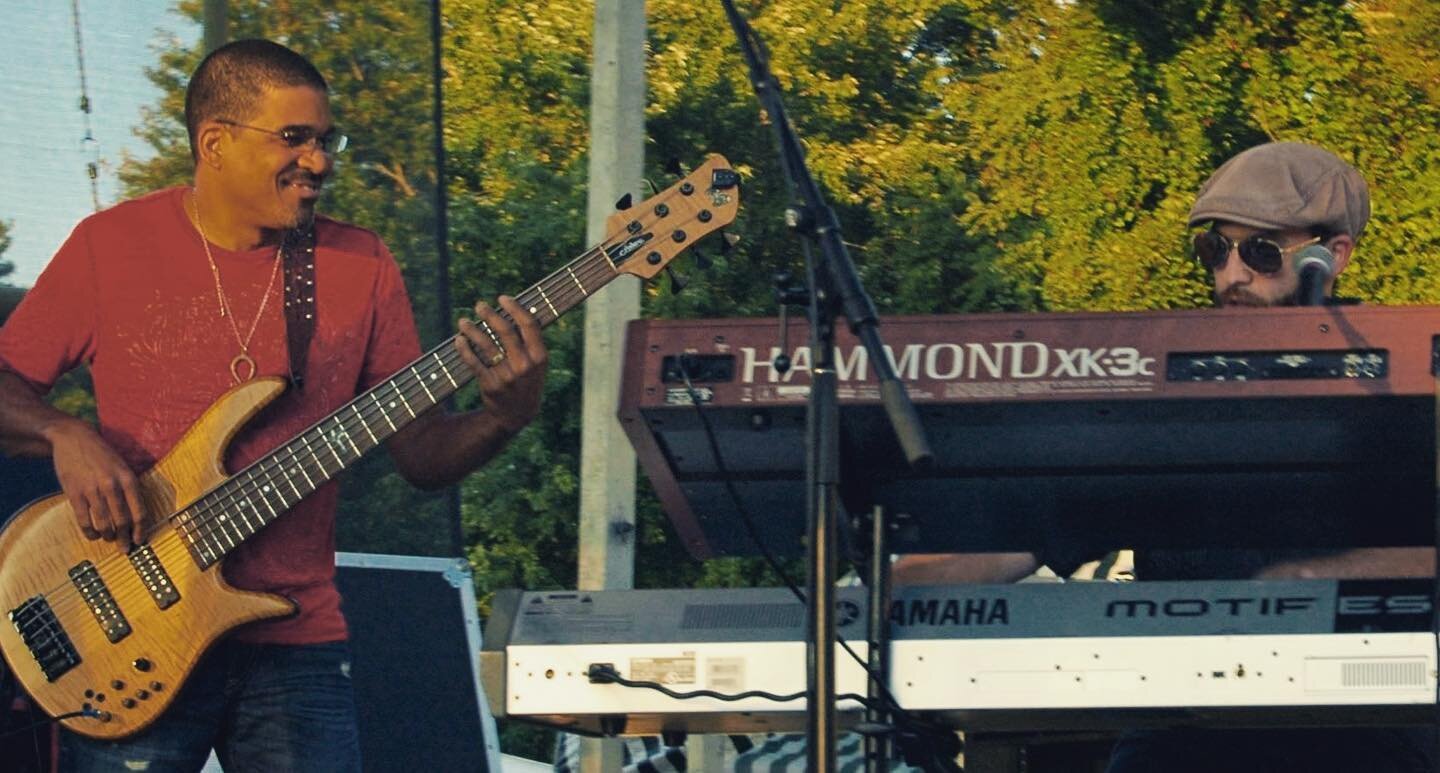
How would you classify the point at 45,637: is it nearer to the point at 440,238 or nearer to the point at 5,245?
the point at 5,245

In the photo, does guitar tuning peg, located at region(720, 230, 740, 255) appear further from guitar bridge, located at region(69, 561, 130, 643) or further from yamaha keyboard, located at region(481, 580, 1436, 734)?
guitar bridge, located at region(69, 561, 130, 643)

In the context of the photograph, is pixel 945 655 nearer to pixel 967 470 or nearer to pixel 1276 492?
pixel 967 470

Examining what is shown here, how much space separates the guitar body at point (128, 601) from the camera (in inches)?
135

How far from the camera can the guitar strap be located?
3557 mm

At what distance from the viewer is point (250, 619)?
343 cm

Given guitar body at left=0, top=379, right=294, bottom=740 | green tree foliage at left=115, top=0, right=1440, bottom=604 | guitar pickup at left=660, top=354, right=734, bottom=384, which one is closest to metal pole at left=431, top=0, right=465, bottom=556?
guitar body at left=0, top=379, right=294, bottom=740

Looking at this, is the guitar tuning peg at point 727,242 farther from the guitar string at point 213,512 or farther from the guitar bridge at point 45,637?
the guitar bridge at point 45,637

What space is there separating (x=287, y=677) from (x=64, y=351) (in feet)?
2.32

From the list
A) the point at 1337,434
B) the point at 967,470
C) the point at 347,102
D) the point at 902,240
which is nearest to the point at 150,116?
the point at 347,102

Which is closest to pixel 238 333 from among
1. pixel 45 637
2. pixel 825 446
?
pixel 45 637

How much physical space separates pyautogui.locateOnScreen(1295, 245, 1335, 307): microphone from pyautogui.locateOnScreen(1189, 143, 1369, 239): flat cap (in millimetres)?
324

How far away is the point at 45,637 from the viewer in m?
3.55

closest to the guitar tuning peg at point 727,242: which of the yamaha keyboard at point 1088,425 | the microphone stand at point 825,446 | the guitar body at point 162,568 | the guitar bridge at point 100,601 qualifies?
the guitar body at point 162,568

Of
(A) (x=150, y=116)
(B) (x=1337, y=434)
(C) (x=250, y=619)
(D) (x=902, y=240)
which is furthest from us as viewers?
(D) (x=902, y=240)
